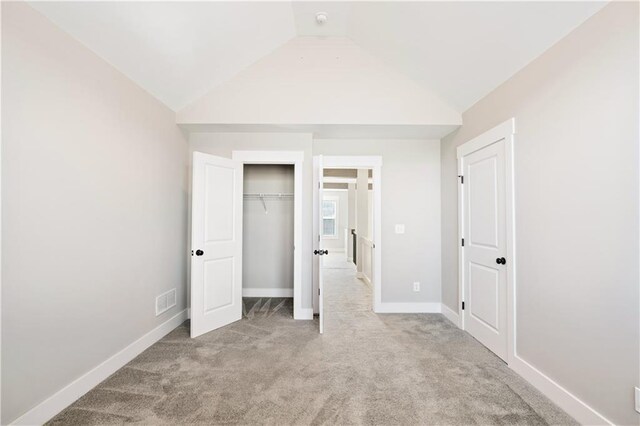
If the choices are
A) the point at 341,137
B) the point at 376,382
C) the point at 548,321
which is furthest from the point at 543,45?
the point at 376,382

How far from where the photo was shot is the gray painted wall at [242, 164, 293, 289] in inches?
187

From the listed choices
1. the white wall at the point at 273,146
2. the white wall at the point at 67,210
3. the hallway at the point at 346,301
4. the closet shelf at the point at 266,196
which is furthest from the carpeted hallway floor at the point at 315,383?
the closet shelf at the point at 266,196

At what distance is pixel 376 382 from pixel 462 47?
2.97 metres

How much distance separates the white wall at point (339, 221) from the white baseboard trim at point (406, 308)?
22.2 ft

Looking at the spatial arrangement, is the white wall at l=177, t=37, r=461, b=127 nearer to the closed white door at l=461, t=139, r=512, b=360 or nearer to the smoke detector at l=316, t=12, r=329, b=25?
the smoke detector at l=316, t=12, r=329, b=25

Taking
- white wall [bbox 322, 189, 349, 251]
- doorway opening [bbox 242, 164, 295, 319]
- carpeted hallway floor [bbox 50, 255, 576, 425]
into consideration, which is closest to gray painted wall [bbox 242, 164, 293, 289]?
doorway opening [bbox 242, 164, 295, 319]

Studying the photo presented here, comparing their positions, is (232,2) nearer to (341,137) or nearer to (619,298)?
(341,137)

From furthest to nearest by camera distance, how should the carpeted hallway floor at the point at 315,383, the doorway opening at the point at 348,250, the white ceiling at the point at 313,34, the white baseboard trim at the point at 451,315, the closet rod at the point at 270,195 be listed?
the closet rod at the point at 270,195 → the doorway opening at the point at 348,250 → the white baseboard trim at the point at 451,315 → the white ceiling at the point at 313,34 → the carpeted hallway floor at the point at 315,383

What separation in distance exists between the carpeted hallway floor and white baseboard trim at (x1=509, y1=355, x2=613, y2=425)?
0.06 meters

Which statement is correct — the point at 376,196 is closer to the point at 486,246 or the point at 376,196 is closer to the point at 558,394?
the point at 486,246

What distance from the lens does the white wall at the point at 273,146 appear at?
374 centimetres

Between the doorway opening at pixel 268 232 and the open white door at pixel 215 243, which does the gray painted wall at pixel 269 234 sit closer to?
the doorway opening at pixel 268 232

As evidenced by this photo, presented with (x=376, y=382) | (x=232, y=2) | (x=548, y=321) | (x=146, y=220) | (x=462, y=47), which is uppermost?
(x=232, y=2)

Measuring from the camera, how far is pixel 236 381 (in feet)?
7.31
